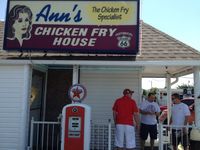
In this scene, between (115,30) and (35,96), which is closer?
(115,30)

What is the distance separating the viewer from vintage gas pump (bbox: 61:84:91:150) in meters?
9.09

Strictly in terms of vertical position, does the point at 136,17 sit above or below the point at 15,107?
above

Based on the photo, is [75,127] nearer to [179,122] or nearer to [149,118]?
[149,118]

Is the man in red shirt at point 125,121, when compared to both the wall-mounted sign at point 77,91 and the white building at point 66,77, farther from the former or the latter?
the white building at point 66,77

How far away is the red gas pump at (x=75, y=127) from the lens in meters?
9.09

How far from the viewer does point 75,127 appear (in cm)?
915

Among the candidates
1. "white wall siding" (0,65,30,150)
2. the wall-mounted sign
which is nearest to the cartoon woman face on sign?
"white wall siding" (0,65,30,150)

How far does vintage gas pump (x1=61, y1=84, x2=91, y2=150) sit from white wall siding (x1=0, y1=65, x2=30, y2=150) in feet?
4.79

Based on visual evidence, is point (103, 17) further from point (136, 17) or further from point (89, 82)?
point (89, 82)

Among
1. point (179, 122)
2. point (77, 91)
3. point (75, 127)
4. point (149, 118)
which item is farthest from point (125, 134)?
point (77, 91)

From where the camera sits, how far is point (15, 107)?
1007cm

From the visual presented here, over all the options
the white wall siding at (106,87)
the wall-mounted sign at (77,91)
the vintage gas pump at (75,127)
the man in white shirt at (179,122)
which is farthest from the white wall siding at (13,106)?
the man in white shirt at (179,122)

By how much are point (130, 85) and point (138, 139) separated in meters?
1.79

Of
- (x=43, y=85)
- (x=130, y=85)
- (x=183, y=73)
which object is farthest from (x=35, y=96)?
(x=183, y=73)
